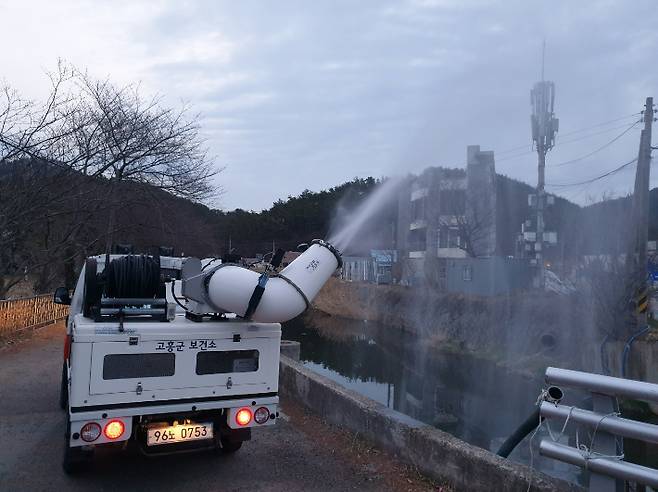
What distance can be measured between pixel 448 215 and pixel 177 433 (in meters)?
33.4

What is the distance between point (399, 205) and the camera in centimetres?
3378

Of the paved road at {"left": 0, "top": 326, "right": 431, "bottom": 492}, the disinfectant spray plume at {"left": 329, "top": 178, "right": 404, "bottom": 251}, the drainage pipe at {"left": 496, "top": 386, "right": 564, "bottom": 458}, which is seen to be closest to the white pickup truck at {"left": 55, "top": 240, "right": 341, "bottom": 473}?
the paved road at {"left": 0, "top": 326, "right": 431, "bottom": 492}

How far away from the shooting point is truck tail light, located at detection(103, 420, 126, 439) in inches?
181

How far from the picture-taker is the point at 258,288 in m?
4.71

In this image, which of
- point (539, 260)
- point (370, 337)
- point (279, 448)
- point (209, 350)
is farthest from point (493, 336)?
point (209, 350)

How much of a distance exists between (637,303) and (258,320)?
1514 centimetres

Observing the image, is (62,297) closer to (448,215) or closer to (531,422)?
(531,422)

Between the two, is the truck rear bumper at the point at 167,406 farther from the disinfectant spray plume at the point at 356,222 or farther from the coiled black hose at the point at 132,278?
the disinfectant spray plume at the point at 356,222

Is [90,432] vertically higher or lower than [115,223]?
lower

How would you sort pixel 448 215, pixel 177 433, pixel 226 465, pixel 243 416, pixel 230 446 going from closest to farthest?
pixel 177 433 → pixel 243 416 → pixel 226 465 → pixel 230 446 → pixel 448 215

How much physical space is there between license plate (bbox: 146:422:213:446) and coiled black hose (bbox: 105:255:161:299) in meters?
1.26

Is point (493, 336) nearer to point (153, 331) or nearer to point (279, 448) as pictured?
point (279, 448)

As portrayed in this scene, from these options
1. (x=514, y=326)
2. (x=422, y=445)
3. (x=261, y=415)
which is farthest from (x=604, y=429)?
(x=514, y=326)

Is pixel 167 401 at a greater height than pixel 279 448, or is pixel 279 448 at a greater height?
pixel 167 401
